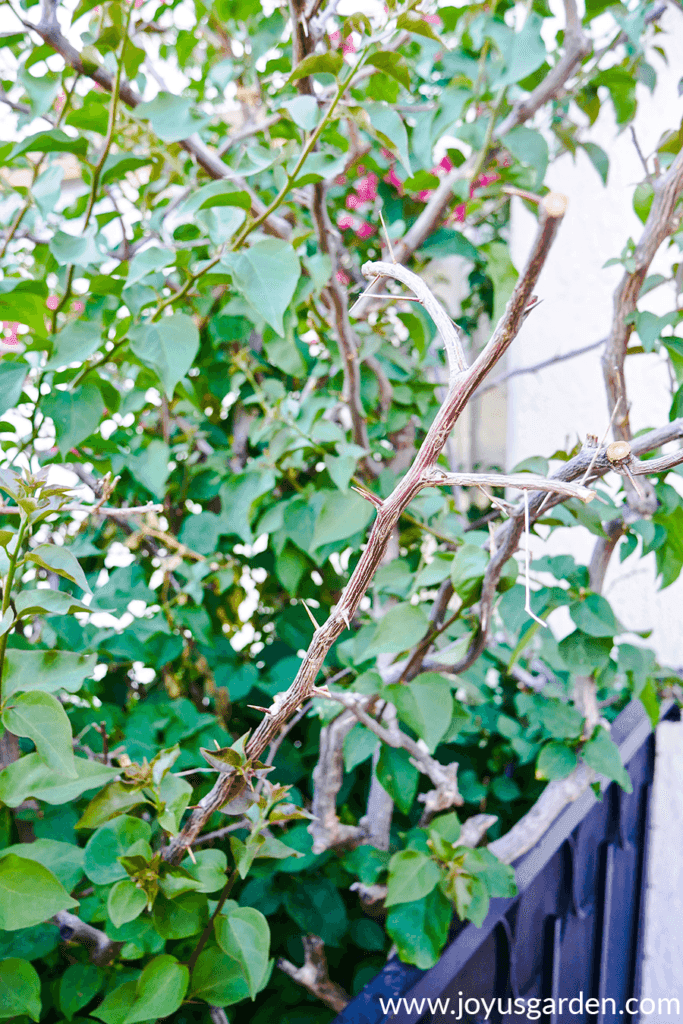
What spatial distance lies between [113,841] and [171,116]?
0.40 meters

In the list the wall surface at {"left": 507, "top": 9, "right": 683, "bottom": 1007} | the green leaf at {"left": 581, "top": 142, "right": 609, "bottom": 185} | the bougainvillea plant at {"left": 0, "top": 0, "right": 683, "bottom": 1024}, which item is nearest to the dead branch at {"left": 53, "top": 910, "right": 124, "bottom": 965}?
the bougainvillea plant at {"left": 0, "top": 0, "right": 683, "bottom": 1024}

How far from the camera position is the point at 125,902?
30cm

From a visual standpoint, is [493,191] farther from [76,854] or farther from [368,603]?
[76,854]

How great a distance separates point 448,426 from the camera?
195 millimetres

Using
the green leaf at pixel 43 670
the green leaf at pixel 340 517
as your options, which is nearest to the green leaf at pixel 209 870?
the green leaf at pixel 43 670

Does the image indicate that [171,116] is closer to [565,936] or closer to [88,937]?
[88,937]

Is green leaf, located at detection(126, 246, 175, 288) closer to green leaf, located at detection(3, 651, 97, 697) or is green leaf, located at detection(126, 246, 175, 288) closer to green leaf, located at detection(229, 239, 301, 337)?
green leaf, located at detection(229, 239, 301, 337)

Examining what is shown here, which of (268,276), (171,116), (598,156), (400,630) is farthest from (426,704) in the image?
(598,156)

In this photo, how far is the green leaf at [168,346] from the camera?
15.6 inches

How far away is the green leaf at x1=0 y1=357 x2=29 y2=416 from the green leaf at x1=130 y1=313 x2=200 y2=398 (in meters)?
0.08

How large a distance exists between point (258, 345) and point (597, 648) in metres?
0.46

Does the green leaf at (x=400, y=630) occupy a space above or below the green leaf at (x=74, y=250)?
below

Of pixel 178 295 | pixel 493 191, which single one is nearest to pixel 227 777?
pixel 178 295

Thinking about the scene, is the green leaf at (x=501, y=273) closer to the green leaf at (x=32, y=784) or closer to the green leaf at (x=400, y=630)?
the green leaf at (x=400, y=630)
